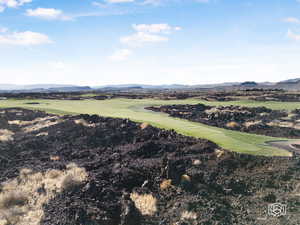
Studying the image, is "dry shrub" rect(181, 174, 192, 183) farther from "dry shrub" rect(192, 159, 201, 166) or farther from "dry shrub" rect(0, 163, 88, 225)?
"dry shrub" rect(0, 163, 88, 225)

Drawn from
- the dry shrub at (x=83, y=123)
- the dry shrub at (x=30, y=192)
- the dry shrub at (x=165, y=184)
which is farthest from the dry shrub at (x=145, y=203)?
the dry shrub at (x=83, y=123)

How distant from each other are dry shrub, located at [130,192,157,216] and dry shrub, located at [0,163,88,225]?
2.97 meters

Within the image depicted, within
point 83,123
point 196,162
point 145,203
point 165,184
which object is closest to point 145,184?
point 165,184

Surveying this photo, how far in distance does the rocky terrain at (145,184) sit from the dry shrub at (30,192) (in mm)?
38

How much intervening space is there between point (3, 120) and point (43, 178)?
20.9 m

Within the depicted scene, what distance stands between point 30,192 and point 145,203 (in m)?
5.34

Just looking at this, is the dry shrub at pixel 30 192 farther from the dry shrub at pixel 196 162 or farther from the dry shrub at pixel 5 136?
the dry shrub at pixel 5 136

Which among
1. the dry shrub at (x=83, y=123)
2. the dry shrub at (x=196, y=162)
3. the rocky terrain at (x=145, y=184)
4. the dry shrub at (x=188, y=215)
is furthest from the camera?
the dry shrub at (x=83, y=123)

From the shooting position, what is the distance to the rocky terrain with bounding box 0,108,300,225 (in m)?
10.0

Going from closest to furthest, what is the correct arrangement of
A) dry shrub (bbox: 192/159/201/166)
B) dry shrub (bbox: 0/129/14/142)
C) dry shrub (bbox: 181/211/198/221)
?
1. dry shrub (bbox: 181/211/198/221)
2. dry shrub (bbox: 192/159/201/166)
3. dry shrub (bbox: 0/129/14/142)

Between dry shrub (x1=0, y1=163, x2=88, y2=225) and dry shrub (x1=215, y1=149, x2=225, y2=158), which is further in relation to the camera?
dry shrub (x1=215, y1=149, x2=225, y2=158)

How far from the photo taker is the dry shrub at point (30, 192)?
33.7 ft

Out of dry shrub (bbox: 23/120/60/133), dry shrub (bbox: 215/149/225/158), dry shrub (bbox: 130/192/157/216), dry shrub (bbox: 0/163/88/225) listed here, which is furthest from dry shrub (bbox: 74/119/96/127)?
dry shrub (bbox: 130/192/157/216)

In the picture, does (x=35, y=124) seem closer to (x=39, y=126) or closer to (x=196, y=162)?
(x=39, y=126)
